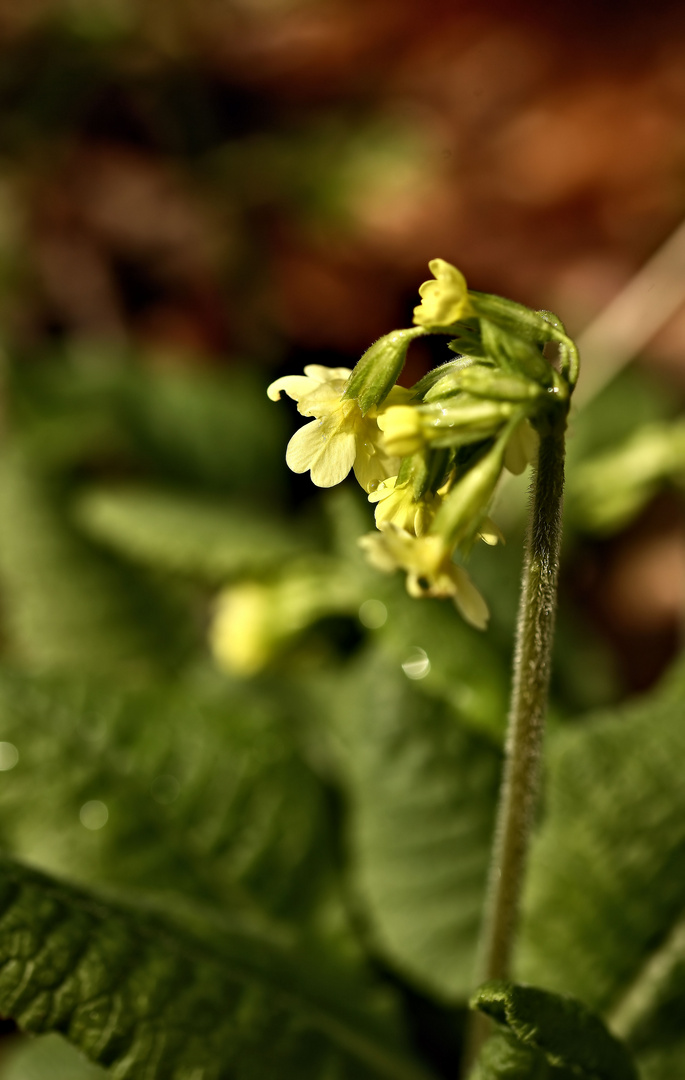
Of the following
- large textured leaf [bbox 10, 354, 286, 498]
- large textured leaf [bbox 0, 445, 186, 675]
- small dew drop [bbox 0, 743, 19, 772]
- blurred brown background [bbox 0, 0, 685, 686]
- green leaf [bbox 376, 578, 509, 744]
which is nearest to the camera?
green leaf [bbox 376, 578, 509, 744]

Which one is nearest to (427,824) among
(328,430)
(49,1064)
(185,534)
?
(49,1064)

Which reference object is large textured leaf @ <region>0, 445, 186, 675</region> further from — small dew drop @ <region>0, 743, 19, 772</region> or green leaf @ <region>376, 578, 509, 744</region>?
green leaf @ <region>376, 578, 509, 744</region>

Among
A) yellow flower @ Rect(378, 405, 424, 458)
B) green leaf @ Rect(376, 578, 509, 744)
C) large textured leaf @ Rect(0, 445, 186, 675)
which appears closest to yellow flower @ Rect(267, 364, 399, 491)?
yellow flower @ Rect(378, 405, 424, 458)

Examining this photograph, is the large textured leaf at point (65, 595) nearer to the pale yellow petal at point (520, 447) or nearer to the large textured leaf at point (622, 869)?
the large textured leaf at point (622, 869)

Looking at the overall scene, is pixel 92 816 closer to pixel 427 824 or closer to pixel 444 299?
pixel 427 824

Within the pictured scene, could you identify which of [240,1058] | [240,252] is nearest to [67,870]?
[240,1058]

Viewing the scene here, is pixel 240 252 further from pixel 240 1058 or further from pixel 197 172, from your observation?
pixel 240 1058
